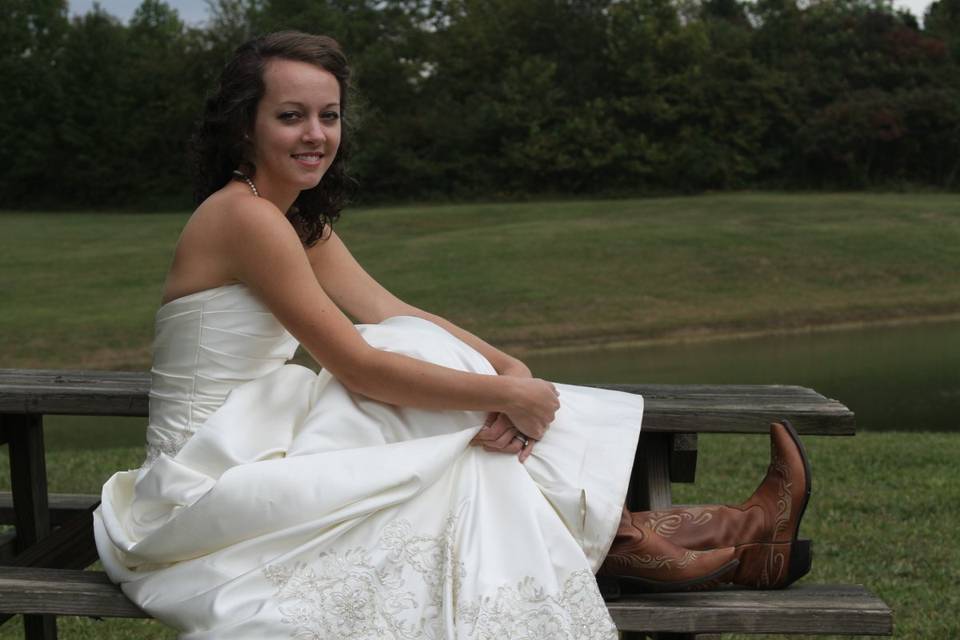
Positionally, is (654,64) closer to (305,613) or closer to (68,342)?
(68,342)

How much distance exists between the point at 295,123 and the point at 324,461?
3.16 feet

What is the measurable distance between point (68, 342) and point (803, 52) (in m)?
30.4

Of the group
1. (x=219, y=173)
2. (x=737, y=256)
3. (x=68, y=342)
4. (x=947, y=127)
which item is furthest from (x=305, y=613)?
(x=947, y=127)

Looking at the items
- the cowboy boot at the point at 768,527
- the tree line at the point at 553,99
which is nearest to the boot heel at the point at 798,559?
the cowboy boot at the point at 768,527

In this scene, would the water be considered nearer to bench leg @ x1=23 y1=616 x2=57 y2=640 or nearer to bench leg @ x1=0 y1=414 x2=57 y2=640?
bench leg @ x1=0 y1=414 x2=57 y2=640

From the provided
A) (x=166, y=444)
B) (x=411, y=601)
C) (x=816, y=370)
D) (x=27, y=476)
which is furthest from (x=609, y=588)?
(x=816, y=370)

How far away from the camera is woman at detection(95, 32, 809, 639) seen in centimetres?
248

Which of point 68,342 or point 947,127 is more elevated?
point 947,127

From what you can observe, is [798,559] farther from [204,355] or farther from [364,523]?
[204,355]

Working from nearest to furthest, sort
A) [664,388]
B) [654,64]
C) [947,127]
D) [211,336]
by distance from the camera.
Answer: [211,336] → [664,388] → [947,127] → [654,64]

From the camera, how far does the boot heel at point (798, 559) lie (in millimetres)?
2680

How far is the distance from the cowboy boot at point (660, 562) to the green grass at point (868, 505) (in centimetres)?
163

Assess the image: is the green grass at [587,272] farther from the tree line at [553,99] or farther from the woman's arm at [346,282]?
the woman's arm at [346,282]

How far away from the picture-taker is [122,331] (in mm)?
16359
